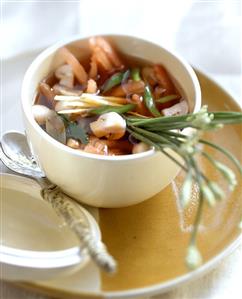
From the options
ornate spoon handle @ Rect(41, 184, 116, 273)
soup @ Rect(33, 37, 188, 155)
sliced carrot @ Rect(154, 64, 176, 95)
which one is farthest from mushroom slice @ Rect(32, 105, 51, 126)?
sliced carrot @ Rect(154, 64, 176, 95)

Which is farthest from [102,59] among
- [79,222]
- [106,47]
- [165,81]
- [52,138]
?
[79,222]

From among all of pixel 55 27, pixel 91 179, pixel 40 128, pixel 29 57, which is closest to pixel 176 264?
pixel 91 179

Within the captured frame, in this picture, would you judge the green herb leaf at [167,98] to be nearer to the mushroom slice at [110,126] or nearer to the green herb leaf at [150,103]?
the green herb leaf at [150,103]

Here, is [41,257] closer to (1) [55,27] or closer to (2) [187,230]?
(2) [187,230]

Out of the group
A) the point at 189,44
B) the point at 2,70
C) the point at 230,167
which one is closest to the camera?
the point at 230,167

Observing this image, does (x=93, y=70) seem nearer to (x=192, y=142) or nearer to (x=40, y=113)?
(x=40, y=113)

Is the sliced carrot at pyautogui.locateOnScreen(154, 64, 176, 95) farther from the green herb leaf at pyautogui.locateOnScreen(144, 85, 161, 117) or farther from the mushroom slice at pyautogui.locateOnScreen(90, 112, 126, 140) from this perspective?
the mushroom slice at pyautogui.locateOnScreen(90, 112, 126, 140)
